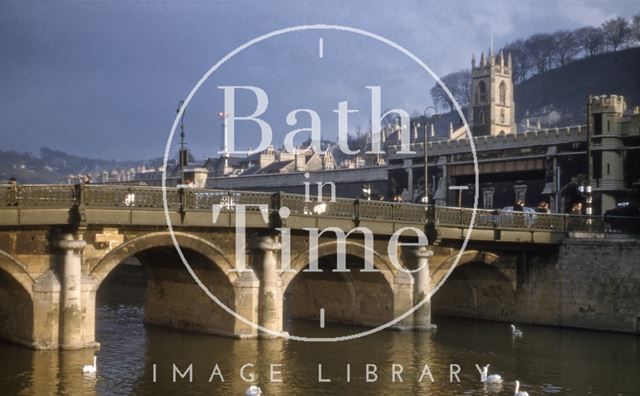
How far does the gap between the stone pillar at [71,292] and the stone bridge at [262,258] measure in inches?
1.5

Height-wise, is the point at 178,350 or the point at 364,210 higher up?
the point at 364,210

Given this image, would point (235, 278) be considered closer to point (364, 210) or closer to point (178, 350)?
point (178, 350)

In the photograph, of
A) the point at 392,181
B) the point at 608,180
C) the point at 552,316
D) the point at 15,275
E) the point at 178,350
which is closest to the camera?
the point at 15,275

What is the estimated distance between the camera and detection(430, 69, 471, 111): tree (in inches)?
7362

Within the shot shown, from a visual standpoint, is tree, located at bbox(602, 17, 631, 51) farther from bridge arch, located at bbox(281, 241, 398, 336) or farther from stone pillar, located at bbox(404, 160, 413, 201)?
bridge arch, located at bbox(281, 241, 398, 336)

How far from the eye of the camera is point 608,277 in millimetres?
42156

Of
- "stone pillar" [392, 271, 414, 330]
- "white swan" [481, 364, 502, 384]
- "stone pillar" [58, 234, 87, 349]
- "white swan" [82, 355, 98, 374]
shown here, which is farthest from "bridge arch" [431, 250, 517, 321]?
"white swan" [82, 355, 98, 374]

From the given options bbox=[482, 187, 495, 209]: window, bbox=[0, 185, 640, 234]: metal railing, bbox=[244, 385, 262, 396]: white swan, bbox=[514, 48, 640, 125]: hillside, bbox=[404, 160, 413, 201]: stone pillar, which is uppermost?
bbox=[514, 48, 640, 125]: hillside

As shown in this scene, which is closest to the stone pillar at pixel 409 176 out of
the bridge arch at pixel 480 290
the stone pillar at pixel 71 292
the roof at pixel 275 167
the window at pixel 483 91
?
the bridge arch at pixel 480 290

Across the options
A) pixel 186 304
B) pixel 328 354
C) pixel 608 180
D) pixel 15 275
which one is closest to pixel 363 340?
pixel 328 354

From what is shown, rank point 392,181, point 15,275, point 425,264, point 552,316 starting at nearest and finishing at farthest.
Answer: point 15,275, point 425,264, point 552,316, point 392,181

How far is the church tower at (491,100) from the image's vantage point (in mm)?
128625

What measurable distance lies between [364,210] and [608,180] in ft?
84.6

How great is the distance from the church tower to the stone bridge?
82.7m
